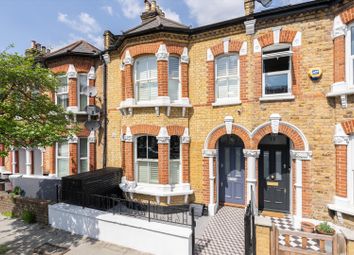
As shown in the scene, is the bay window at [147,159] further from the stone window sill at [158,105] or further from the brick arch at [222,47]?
the brick arch at [222,47]

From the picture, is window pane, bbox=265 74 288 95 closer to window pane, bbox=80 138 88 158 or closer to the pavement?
the pavement

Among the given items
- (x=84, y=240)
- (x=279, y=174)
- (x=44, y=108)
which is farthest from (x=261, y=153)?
(x=44, y=108)

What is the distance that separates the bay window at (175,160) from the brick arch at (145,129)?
0.77 metres

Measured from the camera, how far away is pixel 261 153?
28.0 feet

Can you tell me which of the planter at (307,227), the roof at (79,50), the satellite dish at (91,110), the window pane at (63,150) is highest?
the roof at (79,50)

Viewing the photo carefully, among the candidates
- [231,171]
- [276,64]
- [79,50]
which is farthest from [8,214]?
[276,64]

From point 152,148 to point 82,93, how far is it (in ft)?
16.7

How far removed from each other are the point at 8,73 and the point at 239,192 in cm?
914

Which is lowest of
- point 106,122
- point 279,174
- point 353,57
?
point 279,174

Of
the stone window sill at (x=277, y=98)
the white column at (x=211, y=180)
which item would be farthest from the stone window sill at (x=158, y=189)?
the stone window sill at (x=277, y=98)

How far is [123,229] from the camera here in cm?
643

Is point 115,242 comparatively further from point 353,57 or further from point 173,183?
point 353,57

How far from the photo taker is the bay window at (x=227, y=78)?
27.0ft

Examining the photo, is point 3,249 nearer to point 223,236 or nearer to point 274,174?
point 223,236
